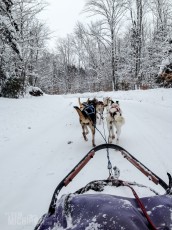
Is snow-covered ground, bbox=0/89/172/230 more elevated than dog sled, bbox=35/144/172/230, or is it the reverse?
dog sled, bbox=35/144/172/230

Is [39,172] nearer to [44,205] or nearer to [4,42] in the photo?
[44,205]

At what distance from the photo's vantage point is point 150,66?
96.6 ft

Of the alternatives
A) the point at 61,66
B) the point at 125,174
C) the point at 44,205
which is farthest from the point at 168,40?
the point at 61,66

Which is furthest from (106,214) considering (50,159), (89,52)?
(89,52)

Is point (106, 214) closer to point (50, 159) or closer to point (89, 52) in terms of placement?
Answer: point (50, 159)

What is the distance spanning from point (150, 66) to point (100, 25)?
7656mm

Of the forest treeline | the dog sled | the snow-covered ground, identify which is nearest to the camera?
the dog sled

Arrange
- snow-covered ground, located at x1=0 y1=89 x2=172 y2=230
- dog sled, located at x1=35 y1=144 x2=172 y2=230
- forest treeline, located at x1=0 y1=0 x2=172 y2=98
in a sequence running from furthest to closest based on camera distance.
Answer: forest treeline, located at x1=0 y1=0 x2=172 y2=98 → snow-covered ground, located at x1=0 y1=89 x2=172 y2=230 → dog sled, located at x1=35 y1=144 x2=172 y2=230

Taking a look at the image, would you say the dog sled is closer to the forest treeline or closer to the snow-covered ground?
the snow-covered ground

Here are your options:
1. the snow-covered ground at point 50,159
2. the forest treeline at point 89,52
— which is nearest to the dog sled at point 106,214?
the snow-covered ground at point 50,159

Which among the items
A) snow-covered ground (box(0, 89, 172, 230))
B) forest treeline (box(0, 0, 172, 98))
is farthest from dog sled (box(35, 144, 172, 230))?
forest treeline (box(0, 0, 172, 98))

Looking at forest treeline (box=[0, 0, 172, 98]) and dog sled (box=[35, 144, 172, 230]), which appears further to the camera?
forest treeline (box=[0, 0, 172, 98])

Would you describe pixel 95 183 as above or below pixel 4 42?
below

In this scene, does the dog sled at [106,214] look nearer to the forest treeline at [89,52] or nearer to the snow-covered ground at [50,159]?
the snow-covered ground at [50,159]
